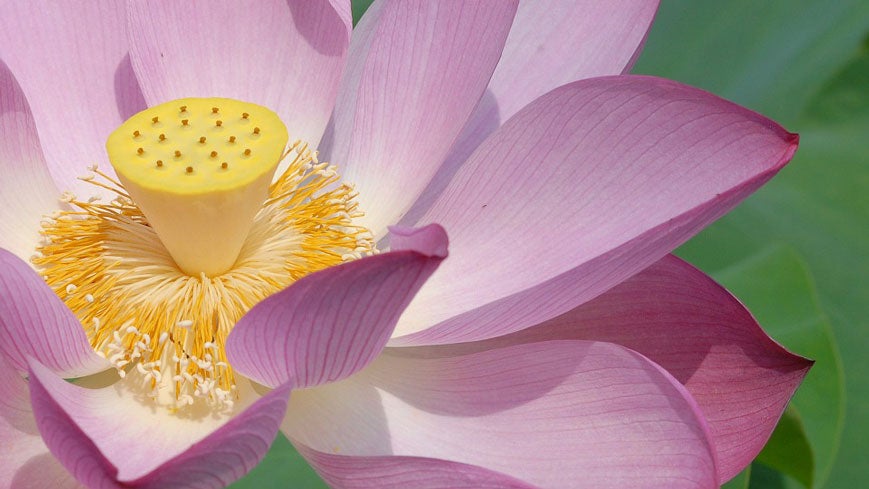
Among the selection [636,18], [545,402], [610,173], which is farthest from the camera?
[636,18]

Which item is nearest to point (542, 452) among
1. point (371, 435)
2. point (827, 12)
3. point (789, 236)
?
point (371, 435)

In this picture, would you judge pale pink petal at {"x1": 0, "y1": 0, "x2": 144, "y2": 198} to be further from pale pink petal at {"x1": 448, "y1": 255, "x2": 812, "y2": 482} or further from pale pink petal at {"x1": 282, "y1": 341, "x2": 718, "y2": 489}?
pale pink petal at {"x1": 448, "y1": 255, "x2": 812, "y2": 482}

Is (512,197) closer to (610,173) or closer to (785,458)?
(610,173)

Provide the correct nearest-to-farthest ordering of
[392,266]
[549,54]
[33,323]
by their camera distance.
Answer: [392,266] → [33,323] → [549,54]

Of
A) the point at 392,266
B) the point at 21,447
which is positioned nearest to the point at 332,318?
the point at 392,266

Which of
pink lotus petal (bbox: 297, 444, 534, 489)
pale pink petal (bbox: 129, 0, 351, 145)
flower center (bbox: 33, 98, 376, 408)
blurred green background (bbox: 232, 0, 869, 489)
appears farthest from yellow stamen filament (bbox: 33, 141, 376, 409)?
blurred green background (bbox: 232, 0, 869, 489)

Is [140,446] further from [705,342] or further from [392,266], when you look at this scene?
[705,342]
